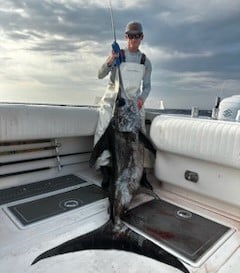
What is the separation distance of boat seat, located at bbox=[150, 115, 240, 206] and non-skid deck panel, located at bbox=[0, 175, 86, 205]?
2.79ft

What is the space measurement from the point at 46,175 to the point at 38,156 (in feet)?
0.66

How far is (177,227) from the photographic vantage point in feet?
5.27

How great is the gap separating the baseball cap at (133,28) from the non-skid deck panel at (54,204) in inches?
58.3

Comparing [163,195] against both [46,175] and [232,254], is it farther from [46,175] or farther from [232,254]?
[46,175]

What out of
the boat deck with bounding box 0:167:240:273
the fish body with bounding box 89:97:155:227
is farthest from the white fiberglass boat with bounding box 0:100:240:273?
the fish body with bounding box 89:97:155:227

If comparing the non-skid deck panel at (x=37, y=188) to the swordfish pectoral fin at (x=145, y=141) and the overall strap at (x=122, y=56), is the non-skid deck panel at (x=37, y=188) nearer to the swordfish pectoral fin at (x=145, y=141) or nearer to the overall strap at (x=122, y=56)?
the swordfish pectoral fin at (x=145, y=141)

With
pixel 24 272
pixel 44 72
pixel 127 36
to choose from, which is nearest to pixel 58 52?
pixel 44 72

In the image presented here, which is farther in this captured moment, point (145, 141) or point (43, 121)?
point (145, 141)

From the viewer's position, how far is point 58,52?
295 centimetres

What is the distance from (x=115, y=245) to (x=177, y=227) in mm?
500

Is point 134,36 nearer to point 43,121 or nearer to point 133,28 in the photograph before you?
point 133,28

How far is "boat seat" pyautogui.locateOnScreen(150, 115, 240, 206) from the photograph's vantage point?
1.69 metres

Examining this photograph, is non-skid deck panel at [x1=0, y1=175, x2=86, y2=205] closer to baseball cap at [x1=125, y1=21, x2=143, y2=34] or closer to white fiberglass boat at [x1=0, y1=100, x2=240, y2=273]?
white fiberglass boat at [x1=0, y1=100, x2=240, y2=273]

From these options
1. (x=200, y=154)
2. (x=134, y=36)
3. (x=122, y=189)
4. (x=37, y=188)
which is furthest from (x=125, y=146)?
(x=134, y=36)
